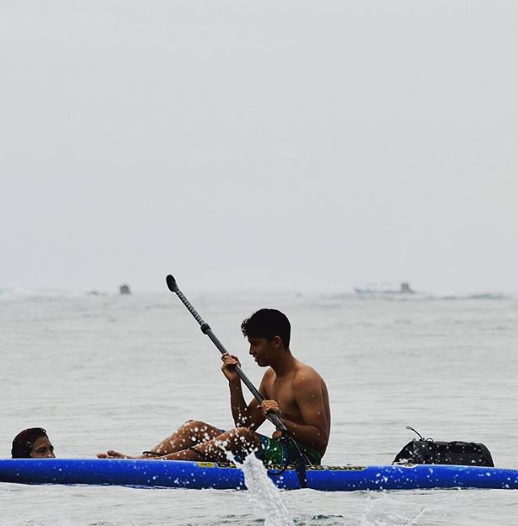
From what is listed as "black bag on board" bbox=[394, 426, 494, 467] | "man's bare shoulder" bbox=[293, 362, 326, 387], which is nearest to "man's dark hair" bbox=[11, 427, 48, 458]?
"man's bare shoulder" bbox=[293, 362, 326, 387]

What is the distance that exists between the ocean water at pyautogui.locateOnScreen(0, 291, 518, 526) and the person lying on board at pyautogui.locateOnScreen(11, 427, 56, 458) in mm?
253

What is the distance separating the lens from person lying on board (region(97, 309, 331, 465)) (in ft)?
23.0

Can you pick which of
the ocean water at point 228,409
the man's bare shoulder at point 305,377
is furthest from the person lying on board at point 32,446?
the man's bare shoulder at point 305,377

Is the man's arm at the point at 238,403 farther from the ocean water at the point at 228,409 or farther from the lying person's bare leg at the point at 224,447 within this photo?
the ocean water at the point at 228,409

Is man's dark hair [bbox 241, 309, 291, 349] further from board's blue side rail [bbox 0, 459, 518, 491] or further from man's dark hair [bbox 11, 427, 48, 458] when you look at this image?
man's dark hair [bbox 11, 427, 48, 458]

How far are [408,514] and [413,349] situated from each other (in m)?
18.5

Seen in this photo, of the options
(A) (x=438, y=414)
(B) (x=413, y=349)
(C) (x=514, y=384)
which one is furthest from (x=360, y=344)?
(A) (x=438, y=414)

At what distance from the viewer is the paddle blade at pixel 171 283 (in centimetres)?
872

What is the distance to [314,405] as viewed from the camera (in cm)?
705

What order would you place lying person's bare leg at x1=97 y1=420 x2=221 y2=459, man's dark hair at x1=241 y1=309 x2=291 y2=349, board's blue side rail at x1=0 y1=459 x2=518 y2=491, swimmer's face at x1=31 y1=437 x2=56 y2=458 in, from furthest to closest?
1. swimmer's face at x1=31 y1=437 x2=56 y2=458
2. lying person's bare leg at x1=97 y1=420 x2=221 y2=459
3. board's blue side rail at x1=0 y1=459 x2=518 y2=491
4. man's dark hair at x1=241 y1=309 x2=291 y2=349

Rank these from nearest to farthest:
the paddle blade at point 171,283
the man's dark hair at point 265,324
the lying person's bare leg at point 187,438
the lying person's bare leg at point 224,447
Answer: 1. the man's dark hair at point 265,324
2. the lying person's bare leg at point 224,447
3. the lying person's bare leg at point 187,438
4. the paddle blade at point 171,283

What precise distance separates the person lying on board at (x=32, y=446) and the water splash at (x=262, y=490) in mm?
1471

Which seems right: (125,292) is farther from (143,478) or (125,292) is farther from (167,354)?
(143,478)

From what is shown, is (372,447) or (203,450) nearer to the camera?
(203,450)
